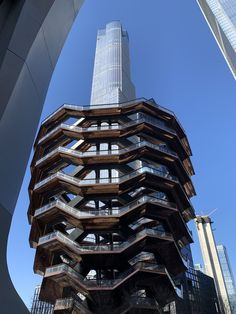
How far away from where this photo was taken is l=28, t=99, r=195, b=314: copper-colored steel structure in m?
31.2

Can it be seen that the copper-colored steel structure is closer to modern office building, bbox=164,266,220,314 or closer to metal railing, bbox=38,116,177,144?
metal railing, bbox=38,116,177,144

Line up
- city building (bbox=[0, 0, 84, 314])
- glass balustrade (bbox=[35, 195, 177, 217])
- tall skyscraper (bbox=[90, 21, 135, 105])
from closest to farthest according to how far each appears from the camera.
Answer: city building (bbox=[0, 0, 84, 314]), glass balustrade (bbox=[35, 195, 177, 217]), tall skyscraper (bbox=[90, 21, 135, 105])

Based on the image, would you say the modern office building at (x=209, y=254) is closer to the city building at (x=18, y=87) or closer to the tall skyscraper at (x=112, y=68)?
the tall skyscraper at (x=112, y=68)

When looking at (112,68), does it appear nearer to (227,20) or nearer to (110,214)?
(227,20)

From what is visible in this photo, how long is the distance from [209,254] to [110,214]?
79.4m

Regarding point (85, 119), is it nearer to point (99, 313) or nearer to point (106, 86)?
point (99, 313)

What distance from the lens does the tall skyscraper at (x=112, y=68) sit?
8138cm

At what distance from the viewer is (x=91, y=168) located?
1515 inches

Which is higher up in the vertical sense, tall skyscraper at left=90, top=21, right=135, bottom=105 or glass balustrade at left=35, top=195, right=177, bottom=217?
tall skyscraper at left=90, top=21, right=135, bottom=105

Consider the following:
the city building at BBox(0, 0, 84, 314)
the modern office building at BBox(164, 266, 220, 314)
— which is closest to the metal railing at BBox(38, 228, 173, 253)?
the modern office building at BBox(164, 266, 220, 314)

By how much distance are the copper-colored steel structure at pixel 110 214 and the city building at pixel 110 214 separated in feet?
0.40

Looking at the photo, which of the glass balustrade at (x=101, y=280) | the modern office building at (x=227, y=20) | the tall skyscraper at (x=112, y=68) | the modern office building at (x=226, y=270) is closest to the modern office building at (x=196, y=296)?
the glass balustrade at (x=101, y=280)

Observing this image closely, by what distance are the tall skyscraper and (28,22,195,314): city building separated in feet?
111

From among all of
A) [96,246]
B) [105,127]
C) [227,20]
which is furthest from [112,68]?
[96,246]
